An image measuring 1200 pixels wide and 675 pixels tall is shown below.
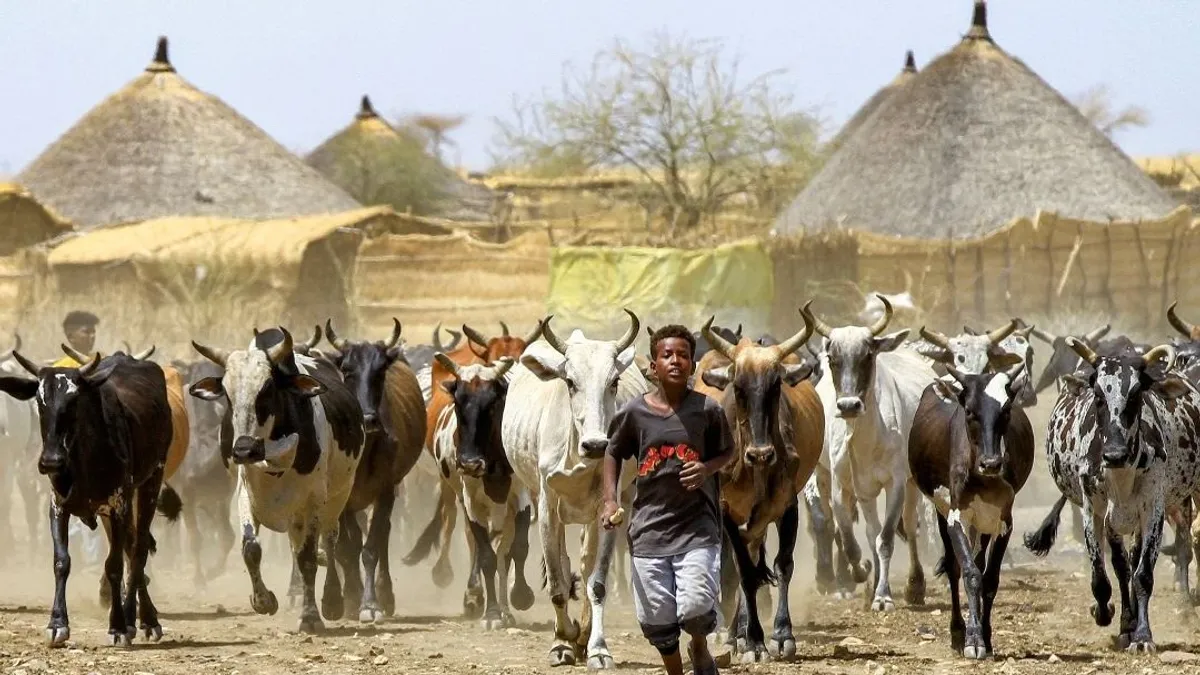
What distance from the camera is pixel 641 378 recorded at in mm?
14492

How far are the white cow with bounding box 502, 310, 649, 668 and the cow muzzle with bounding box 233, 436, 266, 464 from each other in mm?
1744

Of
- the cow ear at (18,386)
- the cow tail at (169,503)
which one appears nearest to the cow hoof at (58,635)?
the cow ear at (18,386)

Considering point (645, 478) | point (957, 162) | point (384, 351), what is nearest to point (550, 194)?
point (957, 162)

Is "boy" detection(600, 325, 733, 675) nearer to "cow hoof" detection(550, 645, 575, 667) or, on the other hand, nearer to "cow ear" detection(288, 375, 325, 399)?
"cow hoof" detection(550, 645, 575, 667)

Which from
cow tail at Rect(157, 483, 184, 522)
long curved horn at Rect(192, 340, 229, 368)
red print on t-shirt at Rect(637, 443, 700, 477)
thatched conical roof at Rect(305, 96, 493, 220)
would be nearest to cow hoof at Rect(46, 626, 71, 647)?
long curved horn at Rect(192, 340, 229, 368)

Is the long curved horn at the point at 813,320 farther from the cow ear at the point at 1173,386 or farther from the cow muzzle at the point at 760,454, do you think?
the cow ear at the point at 1173,386

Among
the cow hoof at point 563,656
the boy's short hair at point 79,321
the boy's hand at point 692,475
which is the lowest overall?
the cow hoof at point 563,656

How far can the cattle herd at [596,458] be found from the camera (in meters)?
13.1

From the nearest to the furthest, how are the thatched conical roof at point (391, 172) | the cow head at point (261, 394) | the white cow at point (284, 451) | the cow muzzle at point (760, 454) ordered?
the cow muzzle at point (760, 454) < the cow head at point (261, 394) < the white cow at point (284, 451) < the thatched conical roof at point (391, 172)

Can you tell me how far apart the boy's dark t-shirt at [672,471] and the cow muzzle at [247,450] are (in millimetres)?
4921

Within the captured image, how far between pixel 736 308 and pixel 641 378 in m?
21.4

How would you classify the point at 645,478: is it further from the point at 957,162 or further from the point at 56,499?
the point at 957,162

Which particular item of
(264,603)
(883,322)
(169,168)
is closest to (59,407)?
(264,603)

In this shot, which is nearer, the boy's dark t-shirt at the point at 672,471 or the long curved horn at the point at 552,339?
the boy's dark t-shirt at the point at 672,471
